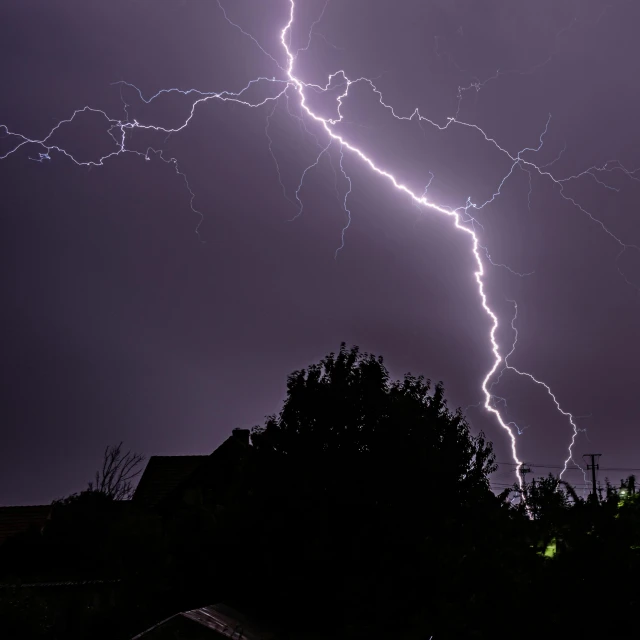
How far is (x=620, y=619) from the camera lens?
15.7 feet

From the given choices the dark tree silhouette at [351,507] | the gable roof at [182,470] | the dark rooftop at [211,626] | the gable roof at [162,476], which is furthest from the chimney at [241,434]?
the dark rooftop at [211,626]

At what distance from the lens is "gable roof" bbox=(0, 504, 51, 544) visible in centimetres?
2350

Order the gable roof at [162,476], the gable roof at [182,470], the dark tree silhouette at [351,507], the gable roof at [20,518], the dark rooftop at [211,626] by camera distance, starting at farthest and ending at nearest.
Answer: the gable roof at [162,476] → the gable roof at [20,518] → the gable roof at [182,470] → the dark tree silhouette at [351,507] → the dark rooftop at [211,626]

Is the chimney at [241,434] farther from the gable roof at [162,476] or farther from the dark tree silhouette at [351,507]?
the dark tree silhouette at [351,507]

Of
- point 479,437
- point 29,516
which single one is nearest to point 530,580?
point 479,437

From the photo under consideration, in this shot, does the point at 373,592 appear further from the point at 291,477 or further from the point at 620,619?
the point at 620,619

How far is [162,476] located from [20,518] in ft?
18.1

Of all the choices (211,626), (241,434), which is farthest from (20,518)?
(211,626)

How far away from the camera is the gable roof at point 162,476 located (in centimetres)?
2491

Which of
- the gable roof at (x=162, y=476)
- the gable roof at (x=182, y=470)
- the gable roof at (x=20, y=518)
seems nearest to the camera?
the gable roof at (x=182, y=470)

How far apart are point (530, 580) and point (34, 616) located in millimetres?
7360

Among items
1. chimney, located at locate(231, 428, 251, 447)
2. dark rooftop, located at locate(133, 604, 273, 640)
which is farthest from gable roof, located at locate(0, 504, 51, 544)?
dark rooftop, located at locate(133, 604, 273, 640)

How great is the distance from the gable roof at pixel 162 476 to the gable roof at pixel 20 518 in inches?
143

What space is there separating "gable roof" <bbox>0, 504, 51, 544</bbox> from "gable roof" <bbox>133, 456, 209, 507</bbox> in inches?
143
